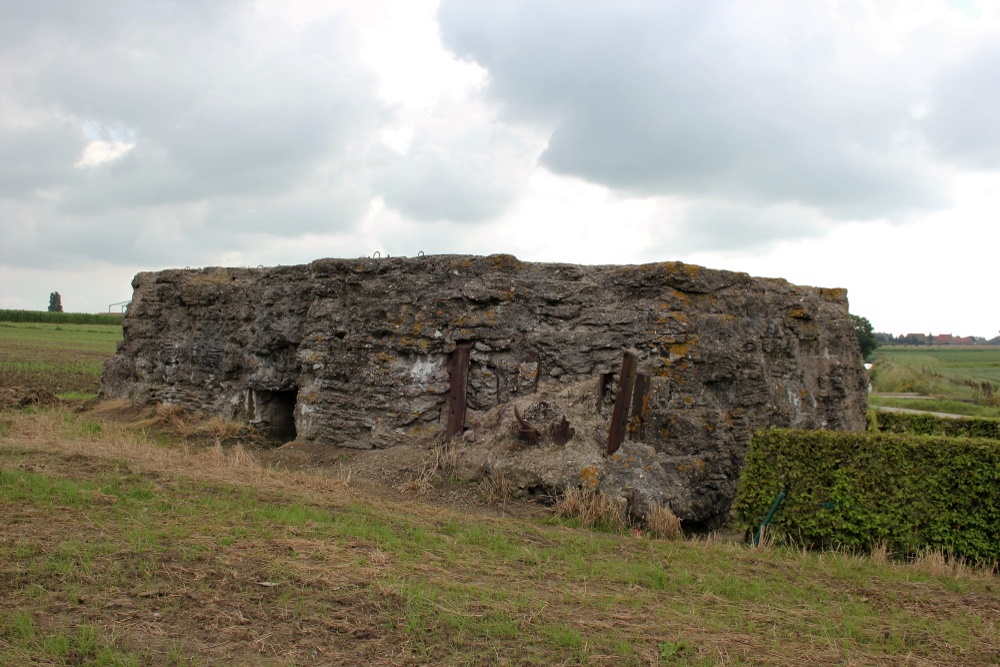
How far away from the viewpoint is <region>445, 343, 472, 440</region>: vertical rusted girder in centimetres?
1160

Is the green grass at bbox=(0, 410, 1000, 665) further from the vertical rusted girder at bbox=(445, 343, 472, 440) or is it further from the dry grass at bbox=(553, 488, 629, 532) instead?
the vertical rusted girder at bbox=(445, 343, 472, 440)

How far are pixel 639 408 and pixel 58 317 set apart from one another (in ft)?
214

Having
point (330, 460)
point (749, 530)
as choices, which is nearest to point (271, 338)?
point (330, 460)

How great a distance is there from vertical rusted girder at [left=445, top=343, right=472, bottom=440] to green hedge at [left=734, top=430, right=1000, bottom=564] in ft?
13.3

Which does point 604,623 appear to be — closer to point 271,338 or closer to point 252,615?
point 252,615

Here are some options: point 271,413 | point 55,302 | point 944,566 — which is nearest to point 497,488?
point 944,566

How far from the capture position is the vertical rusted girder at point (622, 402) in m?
10.0

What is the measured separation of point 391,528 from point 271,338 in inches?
269

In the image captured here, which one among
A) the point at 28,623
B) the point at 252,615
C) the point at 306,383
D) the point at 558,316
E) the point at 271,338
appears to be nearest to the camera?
the point at 28,623

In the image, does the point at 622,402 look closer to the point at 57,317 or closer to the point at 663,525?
the point at 663,525

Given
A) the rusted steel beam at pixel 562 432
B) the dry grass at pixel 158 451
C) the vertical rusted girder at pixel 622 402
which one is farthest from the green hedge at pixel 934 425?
the dry grass at pixel 158 451

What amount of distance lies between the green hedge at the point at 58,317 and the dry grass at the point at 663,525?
5926 cm

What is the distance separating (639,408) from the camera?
33.8 ft

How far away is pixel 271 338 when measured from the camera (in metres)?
14.0
